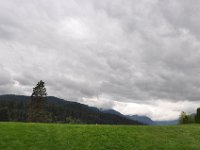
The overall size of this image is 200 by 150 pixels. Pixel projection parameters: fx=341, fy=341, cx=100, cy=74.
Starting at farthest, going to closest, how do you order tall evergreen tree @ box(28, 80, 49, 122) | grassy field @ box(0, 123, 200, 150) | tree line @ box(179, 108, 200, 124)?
tall evergreen tree @ box(28, 80, 49, 122) → tree line @ box(179, 108, 200, 124) → grassy field @ box(0, 123, 200, 150)

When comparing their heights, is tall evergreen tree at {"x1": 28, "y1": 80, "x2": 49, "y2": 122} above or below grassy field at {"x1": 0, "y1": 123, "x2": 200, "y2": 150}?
above

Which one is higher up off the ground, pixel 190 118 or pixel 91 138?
pixel 190 118

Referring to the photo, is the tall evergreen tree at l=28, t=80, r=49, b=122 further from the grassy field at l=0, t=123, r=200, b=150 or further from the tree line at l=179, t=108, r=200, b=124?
the grassy field at l=0, t=123, r=200, b=150

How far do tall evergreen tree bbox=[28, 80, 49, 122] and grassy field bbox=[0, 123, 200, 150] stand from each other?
62.5m

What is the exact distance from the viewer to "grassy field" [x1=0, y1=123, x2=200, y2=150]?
31.0m

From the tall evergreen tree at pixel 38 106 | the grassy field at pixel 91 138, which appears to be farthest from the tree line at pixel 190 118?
the tall evergreen tree at pixel 38 106

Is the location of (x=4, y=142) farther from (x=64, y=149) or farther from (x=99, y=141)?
(x=99, y=141)

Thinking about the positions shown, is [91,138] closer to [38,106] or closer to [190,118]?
[190,118]

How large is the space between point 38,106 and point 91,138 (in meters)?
68.3

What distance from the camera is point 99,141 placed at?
33094 millimetres

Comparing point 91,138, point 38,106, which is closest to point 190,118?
point 91,138

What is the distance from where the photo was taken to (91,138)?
33531mm

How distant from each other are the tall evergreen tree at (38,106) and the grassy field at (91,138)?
62481 millimetres

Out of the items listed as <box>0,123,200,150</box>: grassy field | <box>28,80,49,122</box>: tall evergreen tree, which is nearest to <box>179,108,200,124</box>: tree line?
<box>0,123,200,150</box>: grassy field
